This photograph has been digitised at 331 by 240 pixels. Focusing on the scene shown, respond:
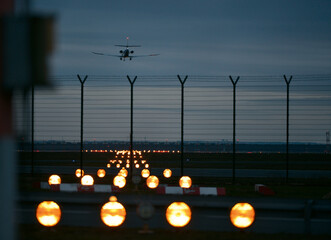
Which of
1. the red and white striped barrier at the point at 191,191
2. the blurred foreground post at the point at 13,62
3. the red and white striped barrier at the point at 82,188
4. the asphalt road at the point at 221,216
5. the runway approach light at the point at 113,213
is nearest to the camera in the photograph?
the blurred foreground post at the point at 13,62

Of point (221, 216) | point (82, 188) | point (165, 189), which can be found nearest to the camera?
point (221, 216)

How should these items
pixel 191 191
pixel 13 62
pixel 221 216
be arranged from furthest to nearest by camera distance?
pixel 191 191 < pixel 221 216 < pixel 13 62

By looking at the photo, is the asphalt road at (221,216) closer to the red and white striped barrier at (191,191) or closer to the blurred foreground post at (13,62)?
the red and white striped barrier at (191,191)

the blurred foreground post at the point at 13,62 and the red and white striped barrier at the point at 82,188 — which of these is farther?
the red and white striped barrier at the point at 82,188

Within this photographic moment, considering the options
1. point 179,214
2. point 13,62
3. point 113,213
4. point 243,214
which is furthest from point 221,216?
point 13,62

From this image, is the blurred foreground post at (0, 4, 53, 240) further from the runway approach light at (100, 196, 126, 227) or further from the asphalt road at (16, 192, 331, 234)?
the asphalt road at (16, 192, 331, 234)

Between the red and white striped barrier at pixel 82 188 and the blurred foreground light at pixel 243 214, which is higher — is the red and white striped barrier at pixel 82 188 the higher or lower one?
the lower one

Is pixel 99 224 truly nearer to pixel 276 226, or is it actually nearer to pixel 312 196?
pixel 276 226

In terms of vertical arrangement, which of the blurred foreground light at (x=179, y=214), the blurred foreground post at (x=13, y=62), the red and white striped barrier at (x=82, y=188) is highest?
the blurred foreground post at (x=13, y=62)

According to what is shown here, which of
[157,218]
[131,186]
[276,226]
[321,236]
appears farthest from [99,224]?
[131,186]

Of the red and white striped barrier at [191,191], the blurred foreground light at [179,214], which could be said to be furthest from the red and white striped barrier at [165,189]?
the blurred foreground light at [179,214]

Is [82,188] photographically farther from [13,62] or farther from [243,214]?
[13,62]
